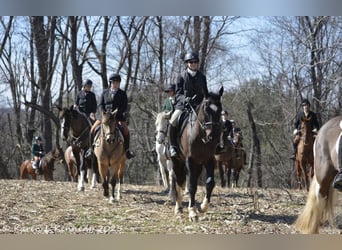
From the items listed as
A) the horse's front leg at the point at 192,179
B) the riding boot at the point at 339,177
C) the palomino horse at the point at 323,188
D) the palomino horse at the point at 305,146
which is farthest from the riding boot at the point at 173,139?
the palomino horse at the point at 305,146

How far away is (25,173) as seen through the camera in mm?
15695

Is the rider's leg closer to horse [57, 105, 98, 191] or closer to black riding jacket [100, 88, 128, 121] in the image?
black riding jacket [100, 88, 128, 121]

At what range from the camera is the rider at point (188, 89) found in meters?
6.90

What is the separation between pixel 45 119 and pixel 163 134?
10.3m

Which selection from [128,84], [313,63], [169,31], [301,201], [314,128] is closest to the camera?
[301,201]

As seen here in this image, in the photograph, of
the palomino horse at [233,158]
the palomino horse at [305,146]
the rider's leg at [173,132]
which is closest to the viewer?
the rider's leg at [173,132]

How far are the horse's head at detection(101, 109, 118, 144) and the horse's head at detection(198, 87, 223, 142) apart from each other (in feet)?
6.37

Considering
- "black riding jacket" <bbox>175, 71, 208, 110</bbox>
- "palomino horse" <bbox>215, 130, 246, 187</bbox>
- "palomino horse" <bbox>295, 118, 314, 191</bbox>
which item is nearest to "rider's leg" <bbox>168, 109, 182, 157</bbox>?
"black riding jacket" <bbox>175, 71, 208, 110</bbox>

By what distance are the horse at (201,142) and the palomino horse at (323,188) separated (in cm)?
127

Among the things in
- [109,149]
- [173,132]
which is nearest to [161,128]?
[109,149]

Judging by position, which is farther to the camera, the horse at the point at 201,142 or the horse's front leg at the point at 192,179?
the horse's front leg at the point at 192,179

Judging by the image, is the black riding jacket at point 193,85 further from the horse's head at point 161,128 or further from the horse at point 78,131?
the horse at point 78,131

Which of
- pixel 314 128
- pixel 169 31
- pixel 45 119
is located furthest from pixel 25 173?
→ pixel 314 128

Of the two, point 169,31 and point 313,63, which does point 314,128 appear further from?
point 169,31
